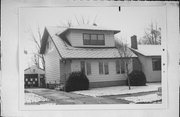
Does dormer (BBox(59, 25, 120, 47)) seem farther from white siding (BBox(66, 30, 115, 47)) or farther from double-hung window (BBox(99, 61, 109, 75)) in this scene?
double-hung window (BBox(99, 61, 109, 75))

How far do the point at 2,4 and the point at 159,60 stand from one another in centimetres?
124

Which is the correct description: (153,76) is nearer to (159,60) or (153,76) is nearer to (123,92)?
(159,60)

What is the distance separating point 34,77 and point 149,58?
33.6 inches

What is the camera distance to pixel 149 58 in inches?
58.2

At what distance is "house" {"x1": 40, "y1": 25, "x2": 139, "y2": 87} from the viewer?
147 cm

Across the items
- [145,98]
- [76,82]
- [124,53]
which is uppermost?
[124,53]

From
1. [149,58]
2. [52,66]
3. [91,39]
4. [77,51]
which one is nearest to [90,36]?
[91,39]

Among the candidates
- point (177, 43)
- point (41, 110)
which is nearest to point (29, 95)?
point (41, 110)

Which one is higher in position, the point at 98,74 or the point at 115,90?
the point at 98,74

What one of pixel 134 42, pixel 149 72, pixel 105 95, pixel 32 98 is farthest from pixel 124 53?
pixel 32 98

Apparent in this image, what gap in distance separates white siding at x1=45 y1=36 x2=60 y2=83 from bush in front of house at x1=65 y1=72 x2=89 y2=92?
3.5 inches

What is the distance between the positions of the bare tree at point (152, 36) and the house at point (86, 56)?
5.4 inches

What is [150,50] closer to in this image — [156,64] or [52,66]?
[156,64]

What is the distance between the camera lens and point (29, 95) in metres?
1.50
